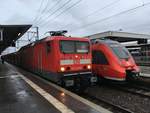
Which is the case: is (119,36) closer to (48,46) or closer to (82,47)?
(82,47)

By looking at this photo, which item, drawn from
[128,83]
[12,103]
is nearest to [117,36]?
[128,83]

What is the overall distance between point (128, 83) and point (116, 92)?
2546 mm

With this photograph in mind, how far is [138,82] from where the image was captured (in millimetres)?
17516

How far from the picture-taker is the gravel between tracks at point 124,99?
11.3 m

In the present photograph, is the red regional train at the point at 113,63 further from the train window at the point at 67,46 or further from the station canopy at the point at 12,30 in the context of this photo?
the station canopy at the point at 12,30

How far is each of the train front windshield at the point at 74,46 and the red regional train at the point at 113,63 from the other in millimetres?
1759

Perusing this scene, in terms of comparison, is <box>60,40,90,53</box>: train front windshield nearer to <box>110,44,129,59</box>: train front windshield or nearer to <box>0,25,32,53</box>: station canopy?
<box>110,44,129,59</box>: train front windshield

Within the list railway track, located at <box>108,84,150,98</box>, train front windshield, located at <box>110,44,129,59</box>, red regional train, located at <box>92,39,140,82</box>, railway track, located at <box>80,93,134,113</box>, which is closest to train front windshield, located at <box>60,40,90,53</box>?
red regional train, located at <box>92,39,140,82</box>

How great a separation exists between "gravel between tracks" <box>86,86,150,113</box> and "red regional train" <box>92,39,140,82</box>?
0.73 meters

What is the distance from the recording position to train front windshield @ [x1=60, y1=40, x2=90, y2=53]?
541 inches

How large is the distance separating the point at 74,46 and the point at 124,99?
138 inches

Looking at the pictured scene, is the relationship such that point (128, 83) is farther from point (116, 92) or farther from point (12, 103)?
point (12, 103)

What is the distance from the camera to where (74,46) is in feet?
46.5

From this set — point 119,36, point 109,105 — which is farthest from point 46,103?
point 119,36
